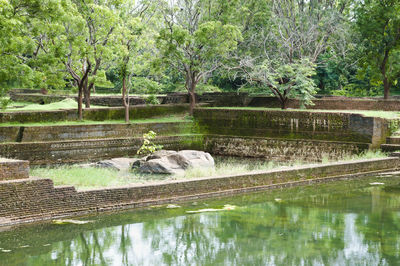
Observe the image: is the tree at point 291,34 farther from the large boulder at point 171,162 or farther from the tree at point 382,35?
the large boulder at point 171,162

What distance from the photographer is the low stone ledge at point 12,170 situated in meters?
12.4

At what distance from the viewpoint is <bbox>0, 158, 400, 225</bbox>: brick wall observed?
39.8 ft

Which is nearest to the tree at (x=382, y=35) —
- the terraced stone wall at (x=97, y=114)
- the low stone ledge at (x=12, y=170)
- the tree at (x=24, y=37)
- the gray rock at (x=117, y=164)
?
the terraced stone wall at (x=97, y=114)

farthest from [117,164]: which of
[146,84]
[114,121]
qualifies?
[146,84]

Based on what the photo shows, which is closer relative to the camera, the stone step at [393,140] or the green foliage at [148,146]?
the green foliage at [148,146]

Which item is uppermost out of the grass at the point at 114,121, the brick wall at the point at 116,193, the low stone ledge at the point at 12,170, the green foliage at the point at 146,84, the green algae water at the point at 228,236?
the green foliage at the point at 146,84

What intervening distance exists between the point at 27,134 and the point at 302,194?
13002 millimetres

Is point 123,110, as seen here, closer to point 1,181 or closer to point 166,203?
point 166,203

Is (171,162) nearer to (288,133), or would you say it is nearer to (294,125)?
(288,133)

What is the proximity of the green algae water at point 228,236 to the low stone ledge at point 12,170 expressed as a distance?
130 cm

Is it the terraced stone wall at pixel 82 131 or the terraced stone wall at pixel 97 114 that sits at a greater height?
the terraced stone wall at pixel 97 114

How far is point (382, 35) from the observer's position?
31.1 metres

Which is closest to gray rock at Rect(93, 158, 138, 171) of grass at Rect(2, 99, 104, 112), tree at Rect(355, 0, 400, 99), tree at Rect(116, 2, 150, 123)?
tree at Rect(116, 2, 150, 123)

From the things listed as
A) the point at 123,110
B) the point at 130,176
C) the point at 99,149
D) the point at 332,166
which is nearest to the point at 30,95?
the point at 123,110
